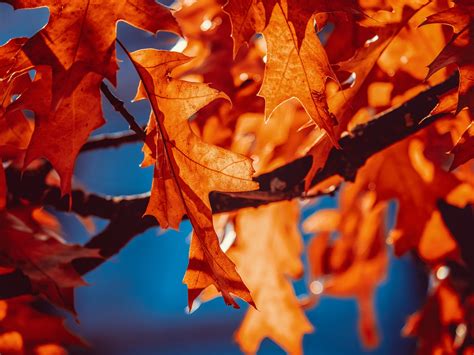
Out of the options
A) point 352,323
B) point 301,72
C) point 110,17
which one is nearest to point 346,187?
point 301,72

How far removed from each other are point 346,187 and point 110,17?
3.34 ft

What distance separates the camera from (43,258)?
103 cm

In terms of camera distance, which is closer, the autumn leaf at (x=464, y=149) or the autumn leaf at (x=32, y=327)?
the autumn leaf at (x=464, y=149)

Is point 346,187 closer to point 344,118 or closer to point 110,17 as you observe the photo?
point 344,118

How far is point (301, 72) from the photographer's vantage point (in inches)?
32.5

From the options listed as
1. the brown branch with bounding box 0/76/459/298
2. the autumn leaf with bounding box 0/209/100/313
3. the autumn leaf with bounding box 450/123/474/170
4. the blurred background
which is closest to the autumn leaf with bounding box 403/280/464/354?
the brown branch with bounding box 0/76/459/298

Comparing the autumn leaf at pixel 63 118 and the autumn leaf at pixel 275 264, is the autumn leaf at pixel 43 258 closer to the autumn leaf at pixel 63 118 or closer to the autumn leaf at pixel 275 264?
the autumn leaf at pixel 63 118

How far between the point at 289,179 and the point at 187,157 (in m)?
0.21

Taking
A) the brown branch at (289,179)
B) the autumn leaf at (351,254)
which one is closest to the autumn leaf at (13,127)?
the brown branch at (289,179)

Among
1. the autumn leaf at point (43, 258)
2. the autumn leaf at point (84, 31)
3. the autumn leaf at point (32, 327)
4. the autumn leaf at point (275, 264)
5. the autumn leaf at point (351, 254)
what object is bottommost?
the autumn leaf at point (351, 254)

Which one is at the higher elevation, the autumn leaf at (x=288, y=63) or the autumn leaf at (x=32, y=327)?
the autumn leaf at (x=288, y=63)

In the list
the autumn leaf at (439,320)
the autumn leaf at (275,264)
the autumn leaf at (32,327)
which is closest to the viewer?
the autumn leaf at (32,327)

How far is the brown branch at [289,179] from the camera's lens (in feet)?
3.11

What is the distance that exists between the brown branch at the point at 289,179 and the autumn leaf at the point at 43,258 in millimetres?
38
